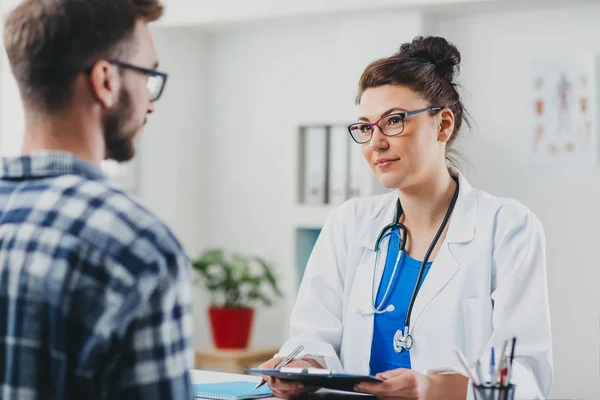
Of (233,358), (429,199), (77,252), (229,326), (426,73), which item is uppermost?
(426,73)

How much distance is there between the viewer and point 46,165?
Result: 1.03 m

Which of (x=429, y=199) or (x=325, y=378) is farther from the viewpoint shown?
(x=429, y=199)

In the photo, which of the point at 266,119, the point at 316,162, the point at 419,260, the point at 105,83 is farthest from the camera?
the point at 266,119

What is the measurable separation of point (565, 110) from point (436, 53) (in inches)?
78.1

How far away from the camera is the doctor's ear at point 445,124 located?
7.32 feet

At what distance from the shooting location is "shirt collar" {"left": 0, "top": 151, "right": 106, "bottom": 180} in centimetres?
104

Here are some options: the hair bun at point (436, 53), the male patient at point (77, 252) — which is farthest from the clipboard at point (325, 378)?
the hair bun at point (436, 53)

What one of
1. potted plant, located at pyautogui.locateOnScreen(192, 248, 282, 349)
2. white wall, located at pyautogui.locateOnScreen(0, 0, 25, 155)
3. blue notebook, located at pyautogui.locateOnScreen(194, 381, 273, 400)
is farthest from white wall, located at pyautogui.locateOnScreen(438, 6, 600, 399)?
blue notebook, located at pyautogui.locateOnScreen(194, 381, 273, 400)

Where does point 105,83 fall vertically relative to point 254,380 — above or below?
above

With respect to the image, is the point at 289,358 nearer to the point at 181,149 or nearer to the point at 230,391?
the point at 230,391

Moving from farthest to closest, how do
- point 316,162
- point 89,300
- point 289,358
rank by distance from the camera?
point 316,162 < point 289,358 < point 89,300

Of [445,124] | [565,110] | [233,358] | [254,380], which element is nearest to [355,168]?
[565,110]

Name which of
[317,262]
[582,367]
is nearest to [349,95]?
Result: [582,367]

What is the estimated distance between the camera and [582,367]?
3.88m
